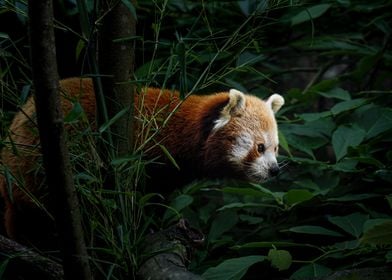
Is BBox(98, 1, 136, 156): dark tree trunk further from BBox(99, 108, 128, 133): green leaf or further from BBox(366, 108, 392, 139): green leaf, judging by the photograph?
BBox(366, 108, 392, 139): green leaf

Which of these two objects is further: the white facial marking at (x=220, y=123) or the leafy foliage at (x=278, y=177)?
the white facial marking at (x=220, y=123)

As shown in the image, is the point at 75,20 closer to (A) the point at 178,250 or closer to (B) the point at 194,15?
(B) the point at 194,15

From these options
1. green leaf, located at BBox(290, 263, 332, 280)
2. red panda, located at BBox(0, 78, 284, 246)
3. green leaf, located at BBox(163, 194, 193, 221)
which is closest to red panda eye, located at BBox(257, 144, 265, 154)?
red panda, located at BBox(0, 78, 284, 246)

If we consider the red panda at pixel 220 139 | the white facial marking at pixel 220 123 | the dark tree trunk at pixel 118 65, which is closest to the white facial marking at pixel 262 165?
the red panda at pixel 220 139

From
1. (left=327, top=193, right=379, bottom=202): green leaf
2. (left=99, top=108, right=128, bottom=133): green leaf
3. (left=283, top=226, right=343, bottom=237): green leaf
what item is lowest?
(left=283, top=226, right=343, bottom=237): green leaf

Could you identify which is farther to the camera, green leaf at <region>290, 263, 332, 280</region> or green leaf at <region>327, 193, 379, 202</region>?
green leaf at <region>327, 193, 379, 202</region>

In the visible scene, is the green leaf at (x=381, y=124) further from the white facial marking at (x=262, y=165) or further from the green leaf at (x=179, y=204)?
the green leaf at (x=179, y=204)

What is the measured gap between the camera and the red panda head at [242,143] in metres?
3.51

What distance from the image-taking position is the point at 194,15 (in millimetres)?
4543

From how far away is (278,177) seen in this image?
371 cm

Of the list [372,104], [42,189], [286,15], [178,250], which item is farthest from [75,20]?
[178,250]

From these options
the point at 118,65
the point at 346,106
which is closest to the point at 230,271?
the point at 118,65

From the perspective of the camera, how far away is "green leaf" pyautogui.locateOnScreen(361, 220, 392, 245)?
188 centimetres

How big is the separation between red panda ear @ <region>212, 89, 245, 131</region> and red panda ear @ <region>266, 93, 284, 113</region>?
0.82 feet
